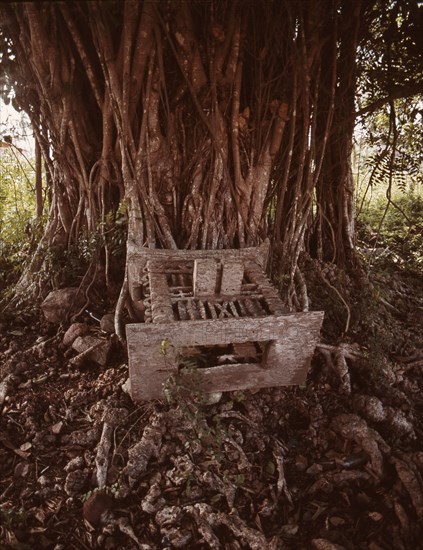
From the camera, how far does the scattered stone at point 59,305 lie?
12.1ft

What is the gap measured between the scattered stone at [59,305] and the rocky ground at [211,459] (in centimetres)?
34

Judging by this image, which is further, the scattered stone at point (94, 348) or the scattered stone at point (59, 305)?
the scattered stone at point (59, 305)

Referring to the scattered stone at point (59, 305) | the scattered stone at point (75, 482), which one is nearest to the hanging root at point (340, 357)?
the scattered stone at point (75, 482)

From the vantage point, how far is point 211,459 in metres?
2.51

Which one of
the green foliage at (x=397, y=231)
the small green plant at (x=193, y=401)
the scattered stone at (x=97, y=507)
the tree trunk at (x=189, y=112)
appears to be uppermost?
the tree trunk at (x=189, y=112)

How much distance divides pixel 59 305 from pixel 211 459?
2.22 m

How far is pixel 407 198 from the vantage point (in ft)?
22.8

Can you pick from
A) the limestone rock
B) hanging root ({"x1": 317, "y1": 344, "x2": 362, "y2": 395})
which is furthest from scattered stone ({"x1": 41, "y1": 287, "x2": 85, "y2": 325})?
hanging root ({"x1": 317, "y1": 344, "x2": 362, "y2": 395})

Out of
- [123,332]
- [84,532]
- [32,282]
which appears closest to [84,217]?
[32,282]

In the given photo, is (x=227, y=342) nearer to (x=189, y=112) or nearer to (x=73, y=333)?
(x=73, y=333)

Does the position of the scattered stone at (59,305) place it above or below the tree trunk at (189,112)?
below

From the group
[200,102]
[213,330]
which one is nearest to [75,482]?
[213,330]

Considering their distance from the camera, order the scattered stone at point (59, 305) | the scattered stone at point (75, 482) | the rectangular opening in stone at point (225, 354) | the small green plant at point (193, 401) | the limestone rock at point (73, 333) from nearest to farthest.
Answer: the scattered stone at point (75, 482), the small green plant at point (193, 401), the rectangular opening in stone at point (225, 354), the limestone rock at point (73, 333), the scattered stone at point (59, 305)

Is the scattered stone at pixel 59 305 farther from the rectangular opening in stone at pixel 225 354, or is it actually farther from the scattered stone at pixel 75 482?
the scattered stone at pixel 75 482
